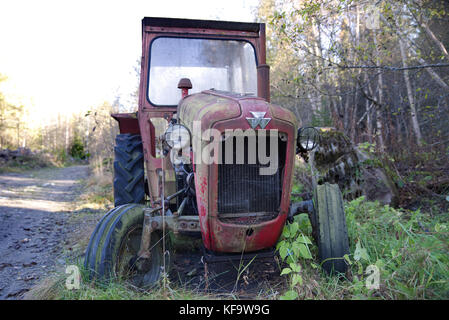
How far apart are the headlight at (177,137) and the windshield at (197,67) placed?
1328mm

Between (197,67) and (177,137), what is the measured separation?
1.59 meters

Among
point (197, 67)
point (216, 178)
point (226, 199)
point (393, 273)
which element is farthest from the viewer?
point (197, 67)

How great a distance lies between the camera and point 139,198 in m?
4.01

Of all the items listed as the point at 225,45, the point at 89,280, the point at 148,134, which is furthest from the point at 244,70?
the point at 89,280

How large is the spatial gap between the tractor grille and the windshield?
1.47m

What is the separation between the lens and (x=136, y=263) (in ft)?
8.77

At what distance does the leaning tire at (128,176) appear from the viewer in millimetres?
3980

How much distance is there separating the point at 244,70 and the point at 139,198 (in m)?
1.92

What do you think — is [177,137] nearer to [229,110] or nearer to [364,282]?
[229,110]

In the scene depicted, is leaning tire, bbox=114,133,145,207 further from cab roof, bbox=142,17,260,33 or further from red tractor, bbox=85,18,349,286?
cab roof, bbox=142,17,260,33

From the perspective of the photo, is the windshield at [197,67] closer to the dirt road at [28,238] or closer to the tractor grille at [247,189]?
the tractor grille at [247,189]

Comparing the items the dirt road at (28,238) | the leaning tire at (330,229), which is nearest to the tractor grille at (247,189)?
the leaning tire at (330,229)

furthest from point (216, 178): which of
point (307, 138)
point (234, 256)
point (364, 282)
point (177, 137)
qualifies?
point (364, 282)

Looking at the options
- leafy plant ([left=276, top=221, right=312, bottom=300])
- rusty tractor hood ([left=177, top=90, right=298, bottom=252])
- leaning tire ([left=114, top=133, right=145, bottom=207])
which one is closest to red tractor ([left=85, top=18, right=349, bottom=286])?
rusty tractor hood ([left=177, top=90, right=298, bottom=252])
